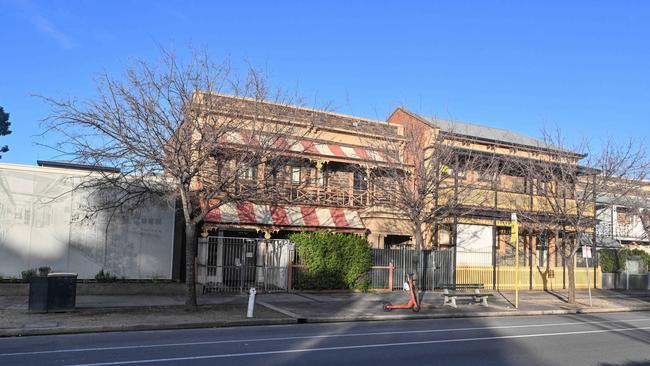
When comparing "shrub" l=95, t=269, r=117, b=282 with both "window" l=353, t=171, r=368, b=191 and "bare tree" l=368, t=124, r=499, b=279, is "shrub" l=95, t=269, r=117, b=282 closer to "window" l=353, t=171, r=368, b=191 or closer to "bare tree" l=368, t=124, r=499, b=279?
"bare tree" l=368, t=124, r=499, b=279

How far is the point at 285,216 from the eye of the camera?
2345 centimetres

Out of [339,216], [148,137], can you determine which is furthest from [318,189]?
[148,137]

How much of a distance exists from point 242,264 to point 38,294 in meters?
7.88

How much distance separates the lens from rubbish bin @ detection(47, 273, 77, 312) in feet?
47.0

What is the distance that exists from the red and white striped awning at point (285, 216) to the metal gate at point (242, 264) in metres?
1.08

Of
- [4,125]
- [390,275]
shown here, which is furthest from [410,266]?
[4,125]

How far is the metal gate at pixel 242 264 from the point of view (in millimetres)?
20766

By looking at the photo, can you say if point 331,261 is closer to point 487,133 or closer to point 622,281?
point 487,133

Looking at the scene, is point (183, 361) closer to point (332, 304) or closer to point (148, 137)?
point (148, 137)

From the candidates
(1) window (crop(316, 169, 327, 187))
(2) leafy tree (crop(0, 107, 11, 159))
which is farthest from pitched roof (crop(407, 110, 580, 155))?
(2) leafy tree (crop(0, 107, 11, 159))

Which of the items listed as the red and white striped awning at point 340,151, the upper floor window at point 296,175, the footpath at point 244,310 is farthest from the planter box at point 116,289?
the red and white striped awning at point 340,151

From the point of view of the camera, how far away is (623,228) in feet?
131

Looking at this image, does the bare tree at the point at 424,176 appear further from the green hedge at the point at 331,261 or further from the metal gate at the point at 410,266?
the green hedge at the point at 331,261

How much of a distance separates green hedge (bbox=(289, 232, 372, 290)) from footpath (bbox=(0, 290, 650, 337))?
1.91 ft
